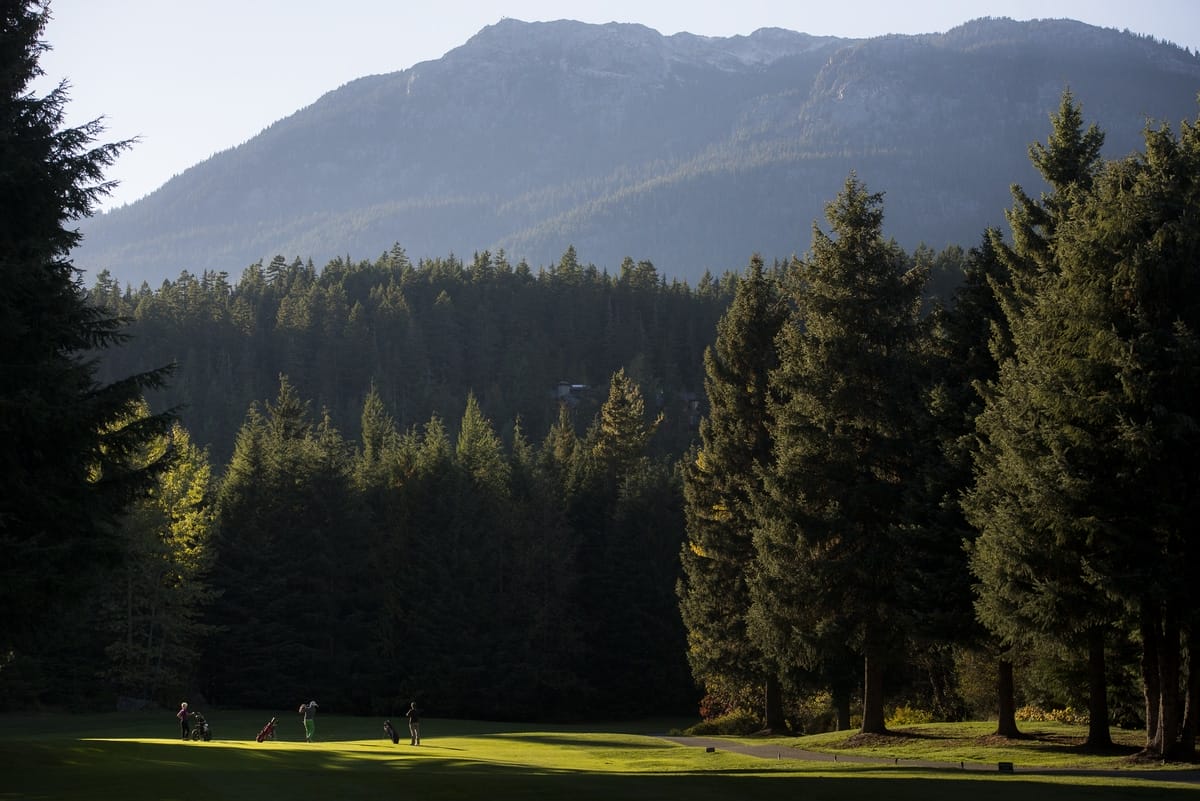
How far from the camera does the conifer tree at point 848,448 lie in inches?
1401

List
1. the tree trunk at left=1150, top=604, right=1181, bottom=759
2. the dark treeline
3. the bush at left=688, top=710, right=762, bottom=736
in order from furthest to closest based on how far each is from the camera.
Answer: the dark treeline
the bush at left=688, top=710, right=762, bottom=736
the tree trunk at left=1150, top=604, right=1181, bottom=759

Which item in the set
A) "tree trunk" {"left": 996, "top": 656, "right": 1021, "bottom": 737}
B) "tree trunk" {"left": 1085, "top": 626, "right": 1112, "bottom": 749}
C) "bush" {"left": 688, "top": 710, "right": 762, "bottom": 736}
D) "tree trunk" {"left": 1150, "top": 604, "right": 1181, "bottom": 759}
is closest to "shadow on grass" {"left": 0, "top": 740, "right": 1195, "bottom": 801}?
"tree trunk" {"left": 1150, "top": 604, "right": 1181, "bottom": 759}

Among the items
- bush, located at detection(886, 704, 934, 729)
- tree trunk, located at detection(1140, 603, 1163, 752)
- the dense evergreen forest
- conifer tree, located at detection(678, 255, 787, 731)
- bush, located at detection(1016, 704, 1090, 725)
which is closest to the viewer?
the dense evergreen forest

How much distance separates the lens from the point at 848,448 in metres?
35.9

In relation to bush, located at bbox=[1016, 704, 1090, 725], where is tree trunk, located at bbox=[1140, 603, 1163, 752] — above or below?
above

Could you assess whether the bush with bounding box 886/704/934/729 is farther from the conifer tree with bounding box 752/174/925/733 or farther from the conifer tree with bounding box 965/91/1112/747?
the conifer tree with bounding box 965/91/1112/747

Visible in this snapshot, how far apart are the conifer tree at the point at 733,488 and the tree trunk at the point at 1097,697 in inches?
642

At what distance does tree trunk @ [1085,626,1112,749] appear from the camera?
94.3 ft

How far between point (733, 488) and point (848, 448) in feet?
39.4

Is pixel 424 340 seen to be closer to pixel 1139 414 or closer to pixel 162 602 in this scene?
pixel 162 602

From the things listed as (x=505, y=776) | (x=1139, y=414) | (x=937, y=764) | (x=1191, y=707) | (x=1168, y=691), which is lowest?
(x=937, y=764)

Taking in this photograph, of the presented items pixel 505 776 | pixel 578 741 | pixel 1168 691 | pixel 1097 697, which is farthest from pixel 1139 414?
pixel 578 741

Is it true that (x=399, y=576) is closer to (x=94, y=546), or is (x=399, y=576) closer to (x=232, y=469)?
(x=232, y=469)

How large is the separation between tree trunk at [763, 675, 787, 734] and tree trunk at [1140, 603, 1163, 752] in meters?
19.6
